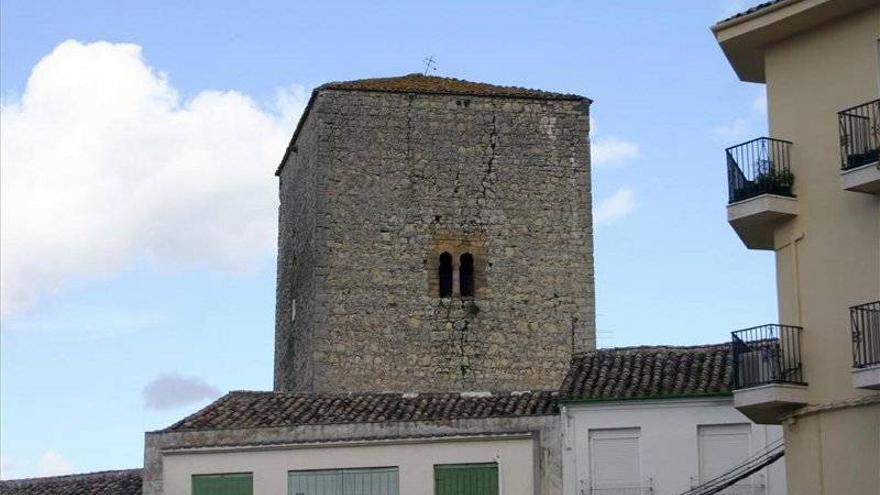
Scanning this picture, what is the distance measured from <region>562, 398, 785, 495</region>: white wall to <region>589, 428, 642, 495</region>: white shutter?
97mm

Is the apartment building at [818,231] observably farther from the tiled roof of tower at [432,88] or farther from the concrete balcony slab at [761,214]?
the tiled roof of tower at [432,88]

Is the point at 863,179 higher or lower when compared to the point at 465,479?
higher

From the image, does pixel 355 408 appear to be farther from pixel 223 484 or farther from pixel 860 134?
pixel 860 134

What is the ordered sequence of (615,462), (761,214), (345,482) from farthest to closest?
(345,482), (615,462), (761,214)

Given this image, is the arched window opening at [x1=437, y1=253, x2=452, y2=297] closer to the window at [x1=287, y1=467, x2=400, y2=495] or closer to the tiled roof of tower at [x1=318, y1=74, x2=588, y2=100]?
the tiled roof of tower at [x1=318, y1=74, x2=588, y2=100]

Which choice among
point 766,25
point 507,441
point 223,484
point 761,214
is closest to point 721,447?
point 507,441

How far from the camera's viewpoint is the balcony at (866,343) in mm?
19656

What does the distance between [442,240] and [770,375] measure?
19.7 meters

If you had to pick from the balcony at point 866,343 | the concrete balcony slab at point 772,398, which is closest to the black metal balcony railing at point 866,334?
the balcony at point 866,343

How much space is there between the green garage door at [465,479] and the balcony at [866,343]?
1139cm

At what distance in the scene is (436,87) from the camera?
41.5 meters

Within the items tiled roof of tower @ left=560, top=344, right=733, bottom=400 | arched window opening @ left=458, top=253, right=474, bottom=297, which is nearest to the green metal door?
tiled roof of tower @ left=560, top=344, right=733, bottom=400

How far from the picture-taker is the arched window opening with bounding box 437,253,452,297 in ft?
132

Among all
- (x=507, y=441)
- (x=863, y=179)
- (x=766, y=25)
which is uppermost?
(x=766, y=25)
